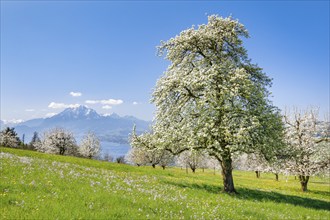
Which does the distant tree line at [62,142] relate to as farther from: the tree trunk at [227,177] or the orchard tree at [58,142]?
the tree trunk at [227,177]

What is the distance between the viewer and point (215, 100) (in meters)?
25.6

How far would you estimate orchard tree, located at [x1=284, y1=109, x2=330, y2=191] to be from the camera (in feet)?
135

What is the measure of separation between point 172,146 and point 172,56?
894 cm

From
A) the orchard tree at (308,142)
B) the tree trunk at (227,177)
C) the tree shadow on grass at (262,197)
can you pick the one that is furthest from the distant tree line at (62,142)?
the tree trunk at (227,177)

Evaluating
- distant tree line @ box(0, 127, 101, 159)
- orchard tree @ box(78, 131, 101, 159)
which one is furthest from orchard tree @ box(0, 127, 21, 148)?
orchard tree @ box(78, 131, 101, 159)

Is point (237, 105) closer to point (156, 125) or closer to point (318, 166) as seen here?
point (156, 125)

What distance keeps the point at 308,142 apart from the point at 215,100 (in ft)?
78.0

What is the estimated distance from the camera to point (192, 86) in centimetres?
2695

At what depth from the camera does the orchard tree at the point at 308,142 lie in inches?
1624

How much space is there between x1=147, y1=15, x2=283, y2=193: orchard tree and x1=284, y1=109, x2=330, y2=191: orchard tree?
17430 mm

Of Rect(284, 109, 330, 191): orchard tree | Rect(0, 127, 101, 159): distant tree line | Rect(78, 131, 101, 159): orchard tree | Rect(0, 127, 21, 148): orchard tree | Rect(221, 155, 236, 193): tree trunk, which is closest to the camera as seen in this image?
Rect(221, 155, 236, 193): tree trunk

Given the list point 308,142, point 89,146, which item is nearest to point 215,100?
point 308,142

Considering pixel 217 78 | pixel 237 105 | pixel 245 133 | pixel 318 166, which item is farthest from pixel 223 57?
pixel 318 166

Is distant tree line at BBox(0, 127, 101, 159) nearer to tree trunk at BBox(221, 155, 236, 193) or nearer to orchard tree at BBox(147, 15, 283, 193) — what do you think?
orchard tree at BBox(147, 15, 283, 193)
